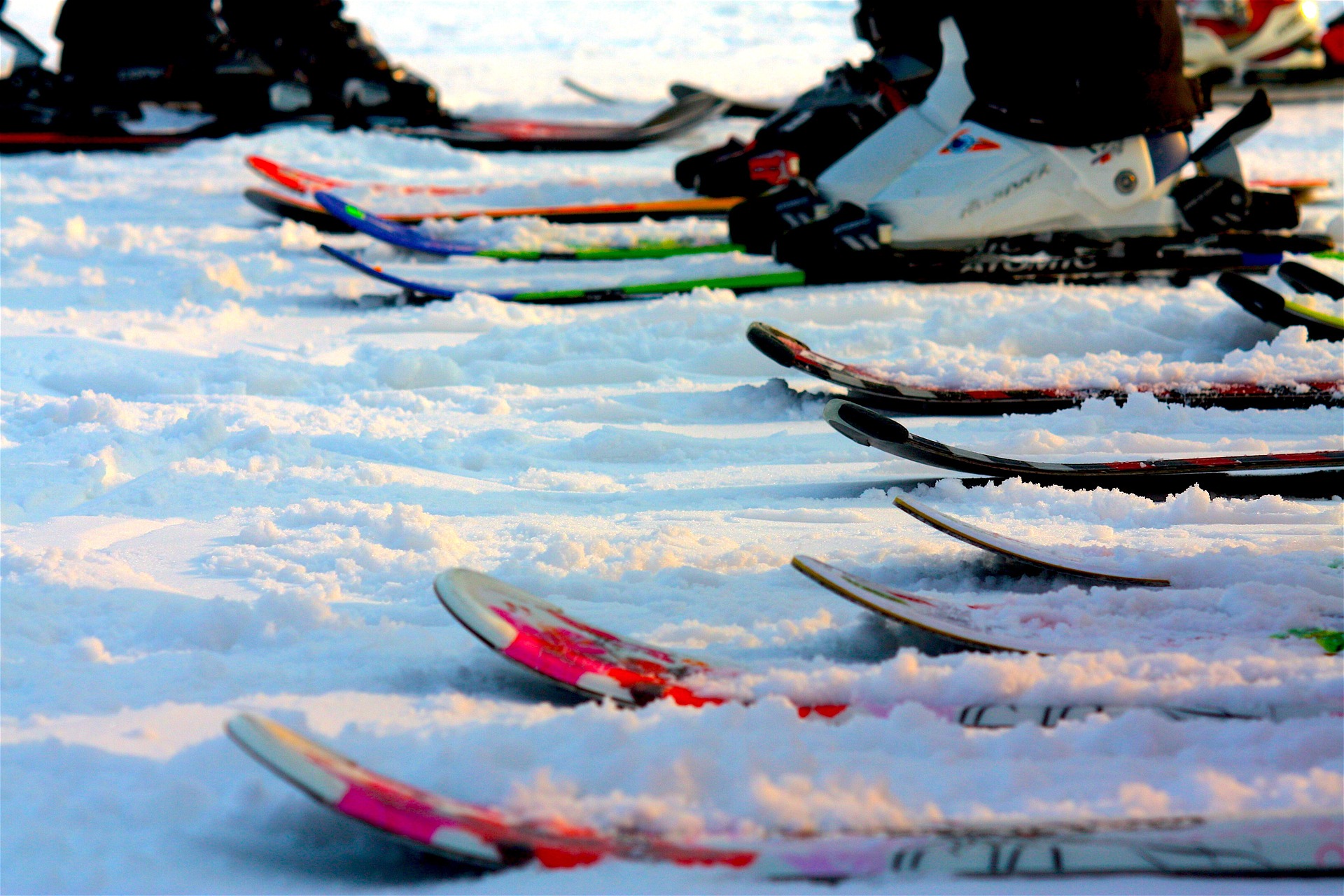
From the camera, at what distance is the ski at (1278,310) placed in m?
2.85

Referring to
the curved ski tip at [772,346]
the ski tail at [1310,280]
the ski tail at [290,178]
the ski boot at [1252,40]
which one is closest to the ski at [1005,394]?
the curved ski tip at [772,346]

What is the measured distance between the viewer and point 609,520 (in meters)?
1.95

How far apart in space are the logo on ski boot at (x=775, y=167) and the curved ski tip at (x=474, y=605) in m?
4.33

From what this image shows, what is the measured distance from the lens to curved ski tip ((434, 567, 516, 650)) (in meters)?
1.26

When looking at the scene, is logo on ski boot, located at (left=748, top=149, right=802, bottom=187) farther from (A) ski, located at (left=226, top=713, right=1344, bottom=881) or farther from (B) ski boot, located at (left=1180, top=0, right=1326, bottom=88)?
(B) ski boot, located at (left=1180, top=0, right=1326, bottom=88)

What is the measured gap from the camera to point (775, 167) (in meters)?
5.39

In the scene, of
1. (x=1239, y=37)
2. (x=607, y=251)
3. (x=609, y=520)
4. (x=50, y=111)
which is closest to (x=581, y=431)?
(x=609, y=520)

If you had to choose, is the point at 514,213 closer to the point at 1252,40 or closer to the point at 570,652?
the point at 570,652

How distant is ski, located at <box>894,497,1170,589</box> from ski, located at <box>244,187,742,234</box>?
347 cm

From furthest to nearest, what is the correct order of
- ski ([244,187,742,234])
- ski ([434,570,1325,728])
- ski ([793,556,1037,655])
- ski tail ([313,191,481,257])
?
ski ([244,187,742,234]), ski tail ([313,191,481,257]), ski ([793,556,1037,655]), ski ([434,570,1325,728])

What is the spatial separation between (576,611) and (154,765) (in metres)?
0.60

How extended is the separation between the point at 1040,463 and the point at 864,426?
1.21 ft

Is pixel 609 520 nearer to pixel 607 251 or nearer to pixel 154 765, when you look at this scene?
pixel 154 765

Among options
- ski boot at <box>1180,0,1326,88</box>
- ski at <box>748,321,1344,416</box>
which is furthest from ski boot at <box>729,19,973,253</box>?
ski boot at <box>1180,0,1326,88</box>
